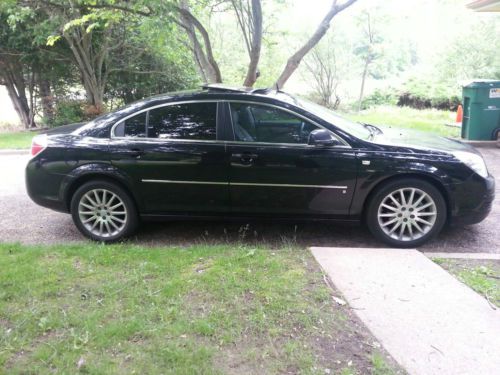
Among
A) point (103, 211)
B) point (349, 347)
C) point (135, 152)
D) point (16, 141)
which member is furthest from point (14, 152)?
point (349, 347)

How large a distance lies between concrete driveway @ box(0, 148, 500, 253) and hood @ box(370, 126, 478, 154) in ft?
3.22

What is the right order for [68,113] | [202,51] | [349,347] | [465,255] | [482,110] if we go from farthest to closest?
[68,113] < [482,110] < [202,51] < [465,255] < [349,347]

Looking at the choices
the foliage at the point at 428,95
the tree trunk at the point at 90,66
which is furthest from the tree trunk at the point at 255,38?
the foliage at the point at 428,95

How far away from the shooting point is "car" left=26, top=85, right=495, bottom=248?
451 cm

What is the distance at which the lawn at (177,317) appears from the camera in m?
2.64

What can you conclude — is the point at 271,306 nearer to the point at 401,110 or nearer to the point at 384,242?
the point at 384,242

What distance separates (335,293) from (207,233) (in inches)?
81.3

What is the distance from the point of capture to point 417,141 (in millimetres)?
4832

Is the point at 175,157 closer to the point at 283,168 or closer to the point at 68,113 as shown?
the point at 283,168

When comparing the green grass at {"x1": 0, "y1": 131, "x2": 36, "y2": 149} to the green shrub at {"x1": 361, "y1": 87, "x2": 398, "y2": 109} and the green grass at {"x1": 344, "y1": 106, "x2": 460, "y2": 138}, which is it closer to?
the green grass at {"x1": 344, "y1": 106, "x2": 460, "y2": 138}

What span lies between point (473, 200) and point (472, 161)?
0.40m

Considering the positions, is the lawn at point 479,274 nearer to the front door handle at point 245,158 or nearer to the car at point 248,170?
the car at point 248,170

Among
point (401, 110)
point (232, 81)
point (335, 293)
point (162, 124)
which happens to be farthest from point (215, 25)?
point (335, 293)

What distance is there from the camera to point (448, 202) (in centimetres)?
454
